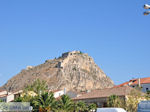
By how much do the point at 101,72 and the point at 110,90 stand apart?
400ft

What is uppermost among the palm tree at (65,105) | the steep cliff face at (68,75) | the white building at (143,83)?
the steep cliff face at (68,75)

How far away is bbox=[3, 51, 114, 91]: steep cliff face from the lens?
511 ft

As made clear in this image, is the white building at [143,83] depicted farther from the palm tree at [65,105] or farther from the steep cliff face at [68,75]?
the steep cliff face at [68,75]

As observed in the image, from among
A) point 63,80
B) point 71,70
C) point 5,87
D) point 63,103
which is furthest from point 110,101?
point 5,87

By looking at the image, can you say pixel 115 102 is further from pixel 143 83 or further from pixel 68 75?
pixel 68 75

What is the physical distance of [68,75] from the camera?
531 feet

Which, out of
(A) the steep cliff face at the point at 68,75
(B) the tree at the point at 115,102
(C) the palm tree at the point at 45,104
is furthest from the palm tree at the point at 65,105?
(A) the steep cliff face at the point at 68,75

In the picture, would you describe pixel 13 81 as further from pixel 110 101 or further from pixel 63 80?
pixel 110 101

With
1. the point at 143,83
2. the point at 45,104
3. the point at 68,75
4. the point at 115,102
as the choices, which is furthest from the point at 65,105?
the point at 68,75

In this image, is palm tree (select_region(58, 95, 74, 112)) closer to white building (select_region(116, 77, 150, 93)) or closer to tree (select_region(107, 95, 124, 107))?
tree (select_region(107, 95, 124, 107))

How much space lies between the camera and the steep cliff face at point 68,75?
155875mm

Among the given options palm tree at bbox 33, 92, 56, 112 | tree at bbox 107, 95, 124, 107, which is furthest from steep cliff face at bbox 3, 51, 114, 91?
tree at bbox 107, 95, 124, 107

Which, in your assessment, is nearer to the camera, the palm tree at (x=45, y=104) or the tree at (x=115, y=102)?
the tree at (x=115, y=102)

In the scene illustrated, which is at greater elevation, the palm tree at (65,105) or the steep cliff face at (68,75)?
the steep cliff face at (68,75)
